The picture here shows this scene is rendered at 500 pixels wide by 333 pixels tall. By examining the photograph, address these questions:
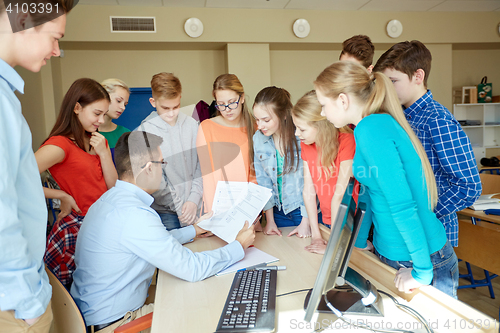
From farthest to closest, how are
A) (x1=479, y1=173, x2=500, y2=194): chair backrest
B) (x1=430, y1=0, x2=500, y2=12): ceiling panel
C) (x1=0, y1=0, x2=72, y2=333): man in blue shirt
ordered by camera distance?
(x1=430, y1=0, x2=500, y2=12): ceiling panel → (x1=479, y1=173, x2=500, y2=194): chair backrest → (x1=0, y1=0, x2=72, y2=333): man in blue shirt

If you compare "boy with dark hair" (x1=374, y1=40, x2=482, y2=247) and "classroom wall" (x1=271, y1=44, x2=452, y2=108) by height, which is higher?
"classroom wall" (x1=271, y1=44, x2=452, y2=108)

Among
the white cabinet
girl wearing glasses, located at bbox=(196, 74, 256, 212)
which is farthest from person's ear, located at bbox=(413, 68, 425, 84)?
the white cabinet

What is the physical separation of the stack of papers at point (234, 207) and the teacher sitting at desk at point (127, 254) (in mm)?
166

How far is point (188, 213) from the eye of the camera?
177 cm

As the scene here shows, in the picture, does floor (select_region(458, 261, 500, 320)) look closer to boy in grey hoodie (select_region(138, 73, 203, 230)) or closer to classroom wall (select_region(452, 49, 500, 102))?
boy in grey hoodie (select_region(138, 73, 203, 230))

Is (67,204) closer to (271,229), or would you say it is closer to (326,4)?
(271,229)

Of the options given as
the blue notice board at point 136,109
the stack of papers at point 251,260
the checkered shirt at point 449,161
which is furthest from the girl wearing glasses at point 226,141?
the blue notice board at point 136,109

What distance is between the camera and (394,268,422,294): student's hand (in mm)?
931

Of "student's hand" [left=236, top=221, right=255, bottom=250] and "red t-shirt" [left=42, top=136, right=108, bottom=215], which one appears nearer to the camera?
"student's hand" [left=236, top=221, right=255, bottom=250]

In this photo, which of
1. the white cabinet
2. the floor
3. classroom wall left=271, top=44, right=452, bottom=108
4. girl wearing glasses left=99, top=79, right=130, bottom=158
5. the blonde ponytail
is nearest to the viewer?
the blonde ponytail

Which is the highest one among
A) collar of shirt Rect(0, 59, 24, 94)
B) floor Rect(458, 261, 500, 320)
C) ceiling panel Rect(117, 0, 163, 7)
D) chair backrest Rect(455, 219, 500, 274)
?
ceiling panel Rect(117, 0, 163, 7)

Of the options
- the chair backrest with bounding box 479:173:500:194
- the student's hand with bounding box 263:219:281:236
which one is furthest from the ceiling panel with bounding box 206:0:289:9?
the student's hand with bounding box 263:219:281:236

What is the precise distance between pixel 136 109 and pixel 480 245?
372 cm

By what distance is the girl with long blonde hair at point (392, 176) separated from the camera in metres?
0.90
